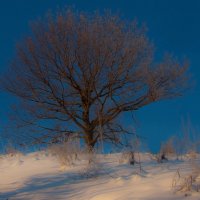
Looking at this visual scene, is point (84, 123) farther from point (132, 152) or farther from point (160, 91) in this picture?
point (132, 152)

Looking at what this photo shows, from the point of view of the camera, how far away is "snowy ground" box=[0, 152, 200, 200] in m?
5.05

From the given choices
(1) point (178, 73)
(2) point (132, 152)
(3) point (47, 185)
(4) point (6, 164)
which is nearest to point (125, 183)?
(3) point (47, 185)

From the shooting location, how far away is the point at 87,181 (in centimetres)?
719

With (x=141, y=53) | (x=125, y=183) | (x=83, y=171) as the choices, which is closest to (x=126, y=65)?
(x=141, y=53)

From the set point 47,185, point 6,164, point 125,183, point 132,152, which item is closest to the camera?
point 125,183

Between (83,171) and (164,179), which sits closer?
(164,179)

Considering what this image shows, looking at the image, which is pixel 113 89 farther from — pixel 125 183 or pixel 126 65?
pixel 125 183

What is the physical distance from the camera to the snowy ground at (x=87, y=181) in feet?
16.6

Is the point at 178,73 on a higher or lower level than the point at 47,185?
higher

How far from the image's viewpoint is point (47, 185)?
24.1 ft

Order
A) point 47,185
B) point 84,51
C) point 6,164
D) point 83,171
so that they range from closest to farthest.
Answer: point 47,185 < point 83,171 < point 6,164 < point 84,51

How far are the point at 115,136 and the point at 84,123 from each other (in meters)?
1.55

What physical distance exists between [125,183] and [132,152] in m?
3.62

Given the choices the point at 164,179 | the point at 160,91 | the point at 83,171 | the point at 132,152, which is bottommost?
the point at 164,179
